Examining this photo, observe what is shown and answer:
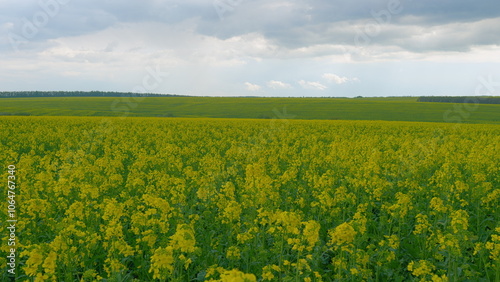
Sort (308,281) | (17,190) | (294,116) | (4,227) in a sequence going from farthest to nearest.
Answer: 1. (294,116)
2. (17,190)
3. (4,227)
4. (308,281)

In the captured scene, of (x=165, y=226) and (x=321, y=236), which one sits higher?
(x=165, y=226)

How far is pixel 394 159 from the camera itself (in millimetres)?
13492

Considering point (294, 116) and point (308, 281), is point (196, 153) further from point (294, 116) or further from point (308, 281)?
point (294, 116)

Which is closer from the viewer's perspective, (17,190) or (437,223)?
(437,223)

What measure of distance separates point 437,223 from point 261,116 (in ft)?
185

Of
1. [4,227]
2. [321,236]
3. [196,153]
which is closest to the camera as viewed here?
[4,227]

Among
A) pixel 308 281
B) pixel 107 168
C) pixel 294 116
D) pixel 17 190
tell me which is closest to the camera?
pixel 308 281

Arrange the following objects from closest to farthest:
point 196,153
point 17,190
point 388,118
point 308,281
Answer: point 308,281
point 17,190
point 196,153
point 388,118

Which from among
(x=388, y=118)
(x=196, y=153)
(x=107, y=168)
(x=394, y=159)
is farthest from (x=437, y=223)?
(x=388, y=118)

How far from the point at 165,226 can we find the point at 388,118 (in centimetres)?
5913

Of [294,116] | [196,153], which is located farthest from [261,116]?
[196,153]

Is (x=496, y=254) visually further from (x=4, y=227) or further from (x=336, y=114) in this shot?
(x=336, y=114)

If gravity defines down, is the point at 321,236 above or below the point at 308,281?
below

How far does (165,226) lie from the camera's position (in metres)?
5.48
